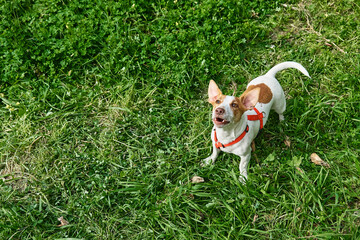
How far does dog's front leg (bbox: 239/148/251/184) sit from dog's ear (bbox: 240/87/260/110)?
663 millimetres

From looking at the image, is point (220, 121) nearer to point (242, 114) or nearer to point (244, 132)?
point (242, 114)

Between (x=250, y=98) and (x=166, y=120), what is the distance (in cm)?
147

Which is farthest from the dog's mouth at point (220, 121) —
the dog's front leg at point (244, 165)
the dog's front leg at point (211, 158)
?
the dog's front leg at point (211, 158)

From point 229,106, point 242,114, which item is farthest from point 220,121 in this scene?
point 242,114

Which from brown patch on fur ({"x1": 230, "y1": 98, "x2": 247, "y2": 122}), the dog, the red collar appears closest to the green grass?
the dog

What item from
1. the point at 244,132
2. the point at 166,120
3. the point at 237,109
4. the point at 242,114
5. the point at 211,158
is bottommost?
the point at 211,158

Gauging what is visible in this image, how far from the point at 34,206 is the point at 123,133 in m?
1.37

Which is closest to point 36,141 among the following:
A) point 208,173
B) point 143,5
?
point 208,173

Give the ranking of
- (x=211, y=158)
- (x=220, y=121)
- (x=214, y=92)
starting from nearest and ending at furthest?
(x=220, y=121) → (x=214, y=92) → (x=211, y=158)

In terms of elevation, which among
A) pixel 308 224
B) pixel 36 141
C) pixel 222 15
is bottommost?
pixel 308 224

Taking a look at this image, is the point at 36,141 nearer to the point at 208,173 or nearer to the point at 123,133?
the point at 123,133

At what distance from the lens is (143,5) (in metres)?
4.94

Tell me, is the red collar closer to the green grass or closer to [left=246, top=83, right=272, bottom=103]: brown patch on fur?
[left=246, top=83, right=272, bottom=103]: brown patch on fur

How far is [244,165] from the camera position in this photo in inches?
138
